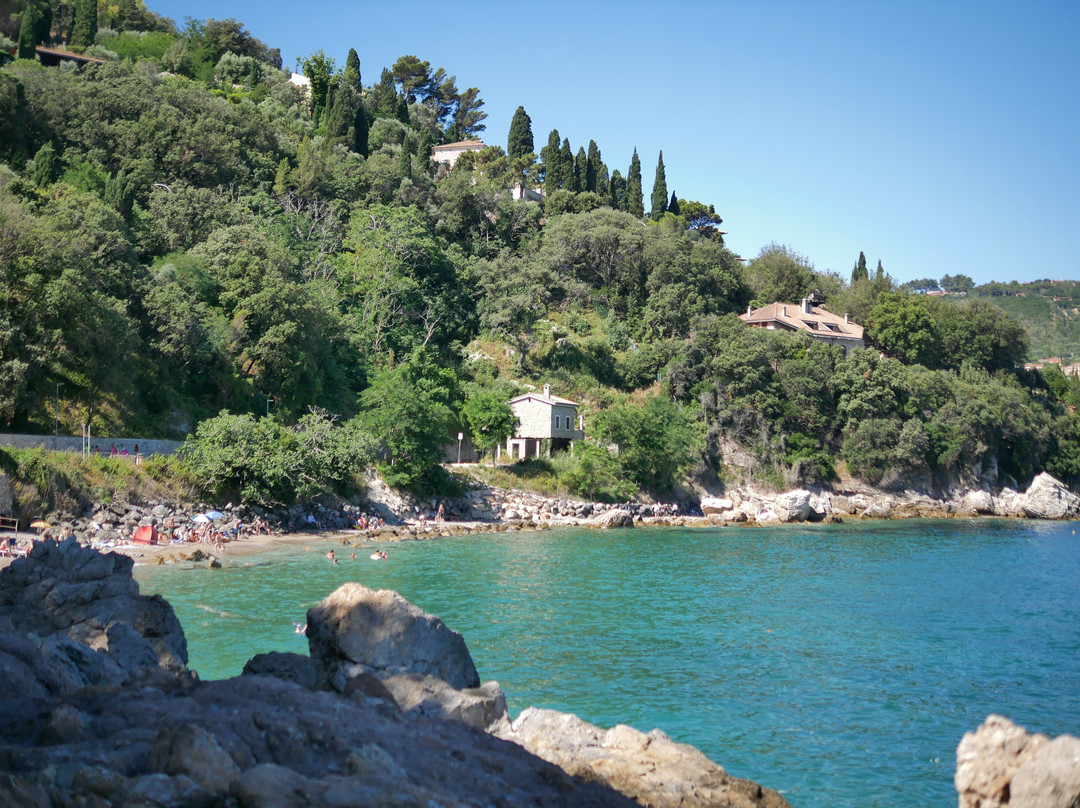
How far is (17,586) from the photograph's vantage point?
12.4 meters

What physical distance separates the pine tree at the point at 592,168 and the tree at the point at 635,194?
3324mm

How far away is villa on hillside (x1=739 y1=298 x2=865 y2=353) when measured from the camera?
66375 millimetres

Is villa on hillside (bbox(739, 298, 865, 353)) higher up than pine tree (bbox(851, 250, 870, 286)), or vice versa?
pine tree (bbox(851, 250, 870, 286))

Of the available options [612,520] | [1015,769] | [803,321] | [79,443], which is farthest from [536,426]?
[1015,769]

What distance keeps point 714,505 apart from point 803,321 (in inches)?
844

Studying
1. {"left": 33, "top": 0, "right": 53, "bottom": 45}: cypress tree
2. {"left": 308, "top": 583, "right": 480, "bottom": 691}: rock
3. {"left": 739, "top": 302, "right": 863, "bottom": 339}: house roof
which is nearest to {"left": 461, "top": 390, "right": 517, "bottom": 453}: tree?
{"left": 739, "top": 302, "right": 863, "bottom": 339}: house roof

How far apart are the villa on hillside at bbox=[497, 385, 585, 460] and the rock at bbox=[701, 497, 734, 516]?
8.75 m

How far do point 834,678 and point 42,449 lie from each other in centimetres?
2578

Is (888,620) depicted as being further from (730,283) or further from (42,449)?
(730,283)

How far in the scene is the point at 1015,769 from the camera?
25.2 feet

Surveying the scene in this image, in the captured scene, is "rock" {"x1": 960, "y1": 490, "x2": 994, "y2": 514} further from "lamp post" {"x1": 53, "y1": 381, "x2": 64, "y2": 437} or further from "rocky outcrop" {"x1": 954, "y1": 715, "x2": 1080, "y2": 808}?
"rocky outcrop" {"x1": 954, "y1": 715, "x2": 1080, "y2": 808}

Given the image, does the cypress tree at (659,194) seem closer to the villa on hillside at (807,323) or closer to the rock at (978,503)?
the villa on hillside at (807,323)

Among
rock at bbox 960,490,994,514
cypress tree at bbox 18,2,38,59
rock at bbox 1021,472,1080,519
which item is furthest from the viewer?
rock at bbox 1021,472,1080,519

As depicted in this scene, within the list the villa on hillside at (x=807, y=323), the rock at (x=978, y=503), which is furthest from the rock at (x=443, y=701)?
the rock at (x=978, y=503)
